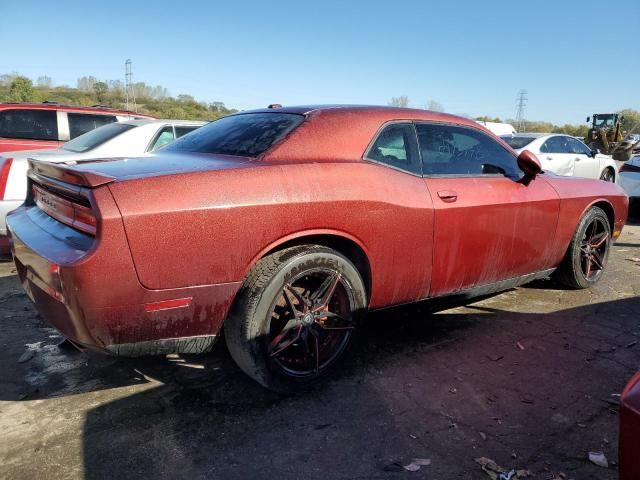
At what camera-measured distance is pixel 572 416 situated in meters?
2.53

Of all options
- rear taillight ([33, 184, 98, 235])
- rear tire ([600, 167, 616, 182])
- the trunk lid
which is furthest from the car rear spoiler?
rear tire ([600, 167, 616, 182])

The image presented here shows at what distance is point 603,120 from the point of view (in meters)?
27.1

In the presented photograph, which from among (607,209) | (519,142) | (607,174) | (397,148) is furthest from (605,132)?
(397,148)

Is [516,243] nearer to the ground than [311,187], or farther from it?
nearer to the ground

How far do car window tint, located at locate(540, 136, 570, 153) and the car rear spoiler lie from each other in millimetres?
9717

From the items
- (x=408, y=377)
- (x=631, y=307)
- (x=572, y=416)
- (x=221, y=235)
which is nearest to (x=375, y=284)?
(x=408, y=377)

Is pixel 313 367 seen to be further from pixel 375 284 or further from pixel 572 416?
pixel 572 416

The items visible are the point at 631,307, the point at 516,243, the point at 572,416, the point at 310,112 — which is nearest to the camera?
the point at 572,416

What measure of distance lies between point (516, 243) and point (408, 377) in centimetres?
136

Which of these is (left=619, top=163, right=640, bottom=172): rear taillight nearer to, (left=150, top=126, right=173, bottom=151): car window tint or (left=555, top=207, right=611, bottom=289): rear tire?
(left=555, top=207, right=611, bottom=289): rear tire

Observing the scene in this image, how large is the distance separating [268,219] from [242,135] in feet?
2.82

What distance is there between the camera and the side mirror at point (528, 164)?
11.5 ft

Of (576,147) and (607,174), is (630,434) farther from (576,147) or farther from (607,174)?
(607,174)

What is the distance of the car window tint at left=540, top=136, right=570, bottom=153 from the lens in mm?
10109
